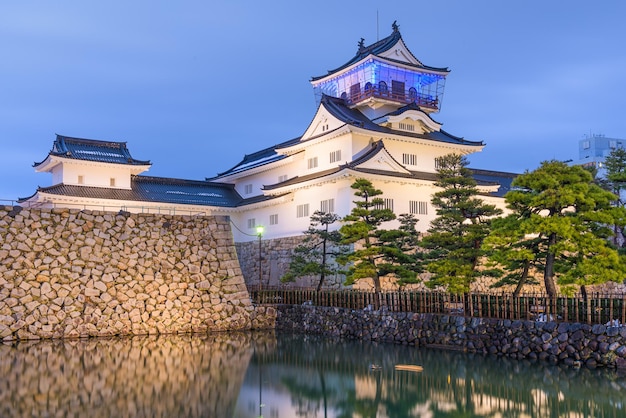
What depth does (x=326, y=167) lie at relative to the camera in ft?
91.7

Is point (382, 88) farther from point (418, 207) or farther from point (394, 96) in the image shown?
point (418, 207)

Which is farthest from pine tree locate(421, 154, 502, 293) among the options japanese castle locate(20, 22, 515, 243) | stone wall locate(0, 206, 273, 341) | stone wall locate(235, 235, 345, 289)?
stone wall locate(235, 235, 345, 289)

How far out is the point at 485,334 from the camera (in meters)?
15.3

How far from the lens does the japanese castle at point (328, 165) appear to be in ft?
86.2

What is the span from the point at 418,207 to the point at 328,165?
4277 mm

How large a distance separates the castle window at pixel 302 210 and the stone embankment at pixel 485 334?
726 cm

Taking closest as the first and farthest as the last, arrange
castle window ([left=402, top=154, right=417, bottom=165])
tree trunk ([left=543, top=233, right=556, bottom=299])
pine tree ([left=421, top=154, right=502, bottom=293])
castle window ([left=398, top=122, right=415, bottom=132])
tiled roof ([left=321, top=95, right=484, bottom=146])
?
1. tree trunk ([left=543, top=233, right=556, bottom=299])
2. pine tree ([left=421, top=154, right=502, bottom=293])
3. tiled roof ([left=321, top=95, right=484, bottom=146])
4. castle window ([left=402, top=154, right=417, bottom=165])
5. castle window ([left=398, top=122, right=415, bottom=132])

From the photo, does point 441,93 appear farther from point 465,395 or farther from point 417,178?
point 465,395

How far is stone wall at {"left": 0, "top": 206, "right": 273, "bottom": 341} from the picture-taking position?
18.8m

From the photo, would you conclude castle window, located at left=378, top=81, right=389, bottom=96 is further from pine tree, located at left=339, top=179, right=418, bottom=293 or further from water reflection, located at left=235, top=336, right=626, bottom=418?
water reflection, located at left=235, top=336, right=626, bottom=418

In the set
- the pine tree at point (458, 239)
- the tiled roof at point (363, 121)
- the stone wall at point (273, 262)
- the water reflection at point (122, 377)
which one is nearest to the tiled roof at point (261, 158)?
the tiled roof at point (363, 121)

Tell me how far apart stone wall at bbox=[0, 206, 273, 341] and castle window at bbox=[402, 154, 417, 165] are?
9238 mm

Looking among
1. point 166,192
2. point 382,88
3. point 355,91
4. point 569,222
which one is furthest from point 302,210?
point 569,222

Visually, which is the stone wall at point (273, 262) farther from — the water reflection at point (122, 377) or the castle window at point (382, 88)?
the water reflection at point (122, 377)
